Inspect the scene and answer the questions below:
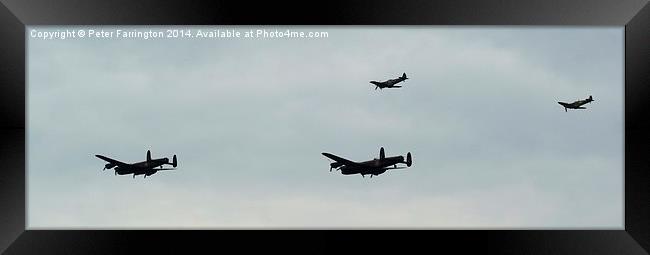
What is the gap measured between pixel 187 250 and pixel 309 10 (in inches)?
182

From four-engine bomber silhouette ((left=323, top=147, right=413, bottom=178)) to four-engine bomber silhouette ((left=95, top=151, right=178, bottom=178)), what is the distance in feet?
9.56

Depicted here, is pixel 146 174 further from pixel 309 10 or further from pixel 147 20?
pixel 309 10

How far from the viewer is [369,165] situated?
627 inches

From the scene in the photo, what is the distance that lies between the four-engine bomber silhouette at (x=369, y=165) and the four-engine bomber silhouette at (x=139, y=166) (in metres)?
2.91

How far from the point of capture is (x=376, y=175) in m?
15.8

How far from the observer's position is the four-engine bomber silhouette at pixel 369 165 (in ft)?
51.7

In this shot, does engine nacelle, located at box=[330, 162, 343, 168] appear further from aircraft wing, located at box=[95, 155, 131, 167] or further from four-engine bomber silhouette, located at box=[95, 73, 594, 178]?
aircraft wing, located at box=[95, 155, 131, 167]

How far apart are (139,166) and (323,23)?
4119mm

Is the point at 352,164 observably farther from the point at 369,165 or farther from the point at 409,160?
the point at 409,160

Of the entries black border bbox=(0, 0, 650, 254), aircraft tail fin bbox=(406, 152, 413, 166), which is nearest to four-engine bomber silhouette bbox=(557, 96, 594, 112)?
black border bbox=(0, 0, 650, 254)

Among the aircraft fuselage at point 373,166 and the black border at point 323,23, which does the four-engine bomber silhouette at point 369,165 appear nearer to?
the aircraft fuselage at point 373,166

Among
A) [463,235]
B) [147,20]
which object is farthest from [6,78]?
[463,235]

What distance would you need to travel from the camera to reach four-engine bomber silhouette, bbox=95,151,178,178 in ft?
50.8

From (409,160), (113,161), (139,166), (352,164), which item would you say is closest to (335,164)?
(352,164)
